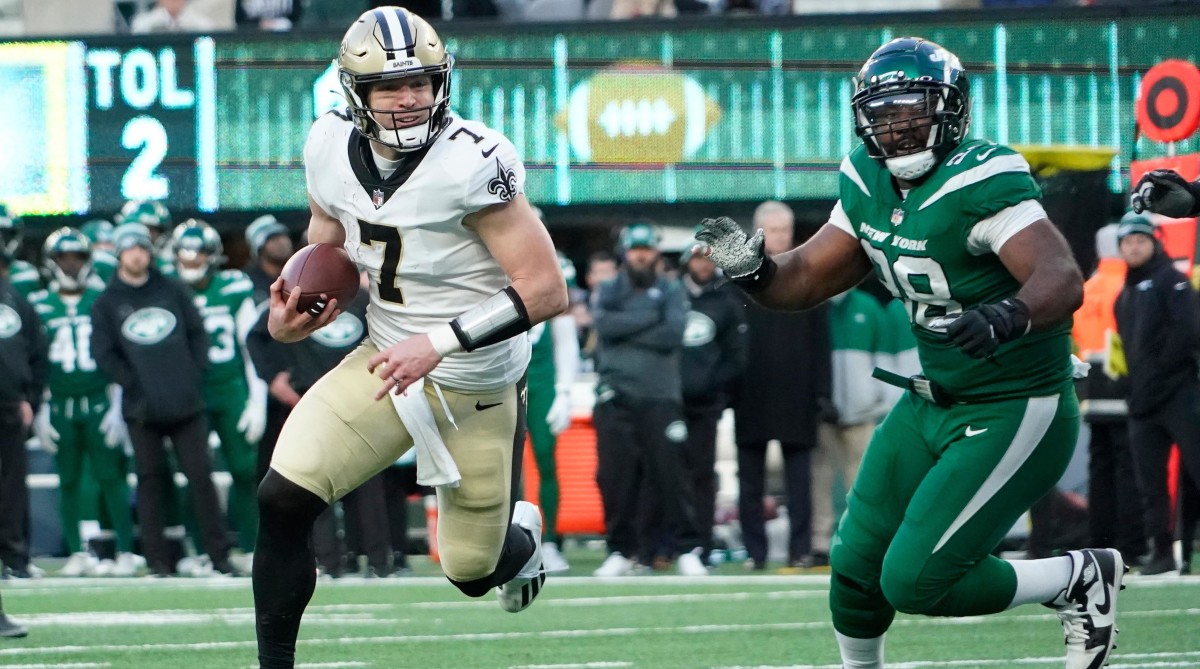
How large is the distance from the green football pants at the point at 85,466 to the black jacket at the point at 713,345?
2814mm

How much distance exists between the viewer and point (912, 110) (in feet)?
14.4

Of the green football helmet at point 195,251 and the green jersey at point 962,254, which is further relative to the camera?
the green football helmet at point 195,251

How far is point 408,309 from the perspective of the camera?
188 inches

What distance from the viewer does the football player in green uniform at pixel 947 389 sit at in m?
4.32

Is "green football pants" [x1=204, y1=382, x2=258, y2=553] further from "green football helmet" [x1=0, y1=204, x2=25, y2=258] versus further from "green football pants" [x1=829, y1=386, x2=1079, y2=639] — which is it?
"green football pants" [x1=829, y1=386, x2=1079, y2=639]

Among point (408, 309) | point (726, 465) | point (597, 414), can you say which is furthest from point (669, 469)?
point (408, 309)

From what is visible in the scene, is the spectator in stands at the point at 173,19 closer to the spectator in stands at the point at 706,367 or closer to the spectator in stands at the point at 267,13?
the spectator in stands at the point at 267,13

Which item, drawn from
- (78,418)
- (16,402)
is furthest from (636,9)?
(16,402)

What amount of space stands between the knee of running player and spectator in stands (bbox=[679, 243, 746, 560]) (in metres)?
4.96

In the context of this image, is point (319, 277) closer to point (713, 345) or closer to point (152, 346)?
point (152, 346)

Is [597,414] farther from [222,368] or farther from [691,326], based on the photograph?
[222,368]

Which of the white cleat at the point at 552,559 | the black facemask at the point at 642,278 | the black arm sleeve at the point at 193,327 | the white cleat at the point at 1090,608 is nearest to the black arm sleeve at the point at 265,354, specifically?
the black arm sleeve at the point at 193,327

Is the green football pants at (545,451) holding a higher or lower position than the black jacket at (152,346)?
A: lower

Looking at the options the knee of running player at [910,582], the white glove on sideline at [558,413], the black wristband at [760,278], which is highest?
the black wristband at [760,278]
